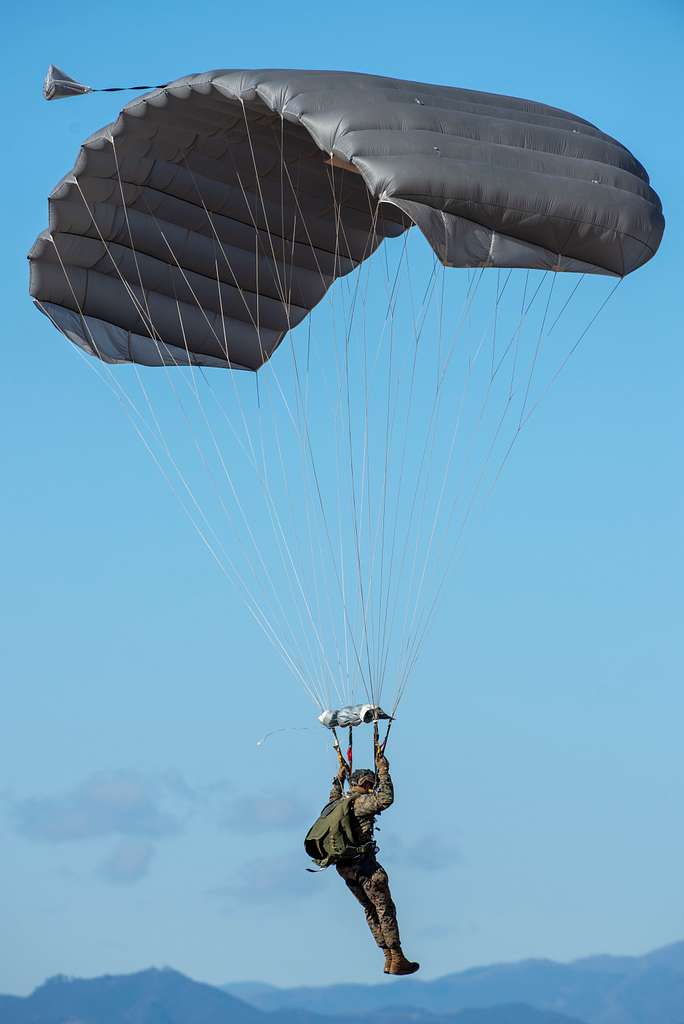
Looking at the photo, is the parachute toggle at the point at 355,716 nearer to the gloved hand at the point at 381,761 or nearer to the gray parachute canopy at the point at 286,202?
the gloved hand at the point at 381,761

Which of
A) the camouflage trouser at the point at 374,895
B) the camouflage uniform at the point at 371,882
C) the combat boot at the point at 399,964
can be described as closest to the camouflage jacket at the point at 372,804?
the camouflage uniform at the point at 371,882

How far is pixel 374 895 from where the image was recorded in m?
17.3

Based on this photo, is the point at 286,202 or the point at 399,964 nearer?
the point at 399,964

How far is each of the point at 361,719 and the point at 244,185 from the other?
19.3ft

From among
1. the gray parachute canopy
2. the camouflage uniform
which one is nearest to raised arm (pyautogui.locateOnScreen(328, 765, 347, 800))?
the camouflage uniform

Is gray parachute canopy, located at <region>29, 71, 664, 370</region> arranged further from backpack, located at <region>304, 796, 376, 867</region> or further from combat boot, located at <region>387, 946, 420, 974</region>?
combat boot, located at <region>387, 946, 420, 974</region>

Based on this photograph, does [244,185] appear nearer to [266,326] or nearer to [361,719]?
[266,326]

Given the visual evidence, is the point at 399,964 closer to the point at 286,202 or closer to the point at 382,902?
the point at 382,902

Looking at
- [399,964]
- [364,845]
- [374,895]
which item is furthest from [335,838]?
[399,964]

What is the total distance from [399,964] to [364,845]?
3.33ft

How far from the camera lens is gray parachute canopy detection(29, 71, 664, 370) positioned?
17.4 meters

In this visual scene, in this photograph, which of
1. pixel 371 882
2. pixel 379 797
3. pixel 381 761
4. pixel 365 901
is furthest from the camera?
pixel 365 901

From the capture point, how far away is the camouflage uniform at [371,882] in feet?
56.2

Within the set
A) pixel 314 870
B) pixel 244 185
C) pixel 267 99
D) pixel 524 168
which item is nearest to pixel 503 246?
pixel 524 168
